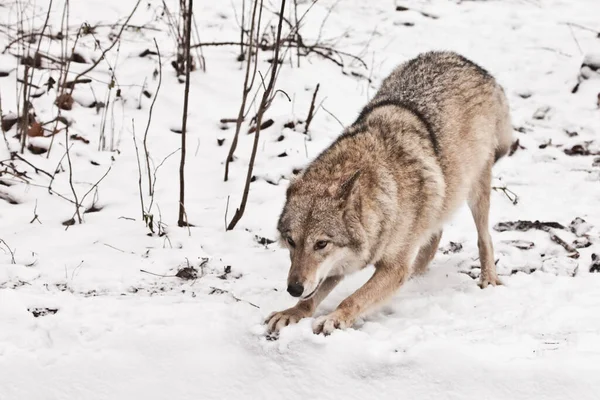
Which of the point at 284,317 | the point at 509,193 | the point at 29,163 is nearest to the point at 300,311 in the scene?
the point at 284,317

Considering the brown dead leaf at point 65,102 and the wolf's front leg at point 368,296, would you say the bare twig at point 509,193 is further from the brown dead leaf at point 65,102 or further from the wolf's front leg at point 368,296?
the brown dead leaf at point 65,102

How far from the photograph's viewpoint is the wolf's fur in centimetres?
377

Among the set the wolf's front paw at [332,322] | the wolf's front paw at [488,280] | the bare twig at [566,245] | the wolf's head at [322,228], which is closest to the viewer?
the wolf's front paw at [332,322]

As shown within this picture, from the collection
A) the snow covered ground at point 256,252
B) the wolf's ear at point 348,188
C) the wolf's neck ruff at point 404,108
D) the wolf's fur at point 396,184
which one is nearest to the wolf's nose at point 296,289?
the wolf's fur at point 396,184

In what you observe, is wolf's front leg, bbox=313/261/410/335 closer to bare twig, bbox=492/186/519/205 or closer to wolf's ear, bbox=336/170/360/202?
wolf's ear, bbox=336/170/360/202

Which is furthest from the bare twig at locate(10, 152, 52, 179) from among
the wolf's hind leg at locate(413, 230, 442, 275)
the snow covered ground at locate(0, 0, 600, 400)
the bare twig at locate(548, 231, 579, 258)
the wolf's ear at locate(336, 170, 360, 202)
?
the bare twig at locate(548, 231, 579, 258)

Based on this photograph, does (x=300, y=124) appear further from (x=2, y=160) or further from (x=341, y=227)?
(x=341, y=227)

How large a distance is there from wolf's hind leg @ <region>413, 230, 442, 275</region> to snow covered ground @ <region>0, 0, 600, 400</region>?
11 centimetres

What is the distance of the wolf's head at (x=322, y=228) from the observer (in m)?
3.71

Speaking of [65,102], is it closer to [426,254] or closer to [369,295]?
[426,254]

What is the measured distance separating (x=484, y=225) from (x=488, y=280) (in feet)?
1.48

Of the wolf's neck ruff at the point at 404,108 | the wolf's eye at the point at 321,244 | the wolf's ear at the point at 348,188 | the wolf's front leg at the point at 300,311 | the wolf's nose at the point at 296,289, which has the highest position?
the wolf's neck ruff at the point at 404,108

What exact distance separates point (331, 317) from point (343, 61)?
5.28 metres

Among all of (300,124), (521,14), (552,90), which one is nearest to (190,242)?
(300,124)
